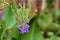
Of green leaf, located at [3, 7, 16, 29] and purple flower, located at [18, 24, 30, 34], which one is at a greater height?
green leaf, located at [3, 7, 16, 29]

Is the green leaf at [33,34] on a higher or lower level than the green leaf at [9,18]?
lower

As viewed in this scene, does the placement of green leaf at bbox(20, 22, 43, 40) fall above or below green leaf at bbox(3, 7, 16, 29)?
below

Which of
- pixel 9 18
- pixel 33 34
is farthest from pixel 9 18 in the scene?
pixel 33 34

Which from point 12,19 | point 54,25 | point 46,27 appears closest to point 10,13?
point 12,19

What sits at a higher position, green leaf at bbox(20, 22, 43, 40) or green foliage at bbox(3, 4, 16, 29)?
green foliage at bbox(3, 4, 16, 29)

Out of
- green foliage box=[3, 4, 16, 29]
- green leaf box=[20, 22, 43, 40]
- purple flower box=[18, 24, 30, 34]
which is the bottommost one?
green leaf box=[20, 22, 43, 40]

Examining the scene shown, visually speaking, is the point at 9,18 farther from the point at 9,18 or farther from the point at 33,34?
the point at 33,34

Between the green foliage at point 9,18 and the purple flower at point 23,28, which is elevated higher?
the green foliage at point 9,18

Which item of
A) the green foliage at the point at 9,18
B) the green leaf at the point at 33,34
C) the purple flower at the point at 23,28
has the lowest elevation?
the green leaf at the point at 33,34

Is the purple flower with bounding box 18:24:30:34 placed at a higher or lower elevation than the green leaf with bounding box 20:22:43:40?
higher

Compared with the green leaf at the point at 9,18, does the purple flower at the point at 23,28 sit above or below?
below
